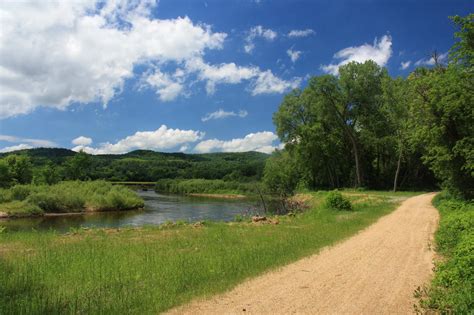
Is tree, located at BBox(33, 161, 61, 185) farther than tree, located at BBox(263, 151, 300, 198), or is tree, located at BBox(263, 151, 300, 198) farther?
tree, located at BBox(33, 161, 61, 185)

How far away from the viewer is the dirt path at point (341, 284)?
6523mm

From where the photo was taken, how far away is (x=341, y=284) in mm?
7926

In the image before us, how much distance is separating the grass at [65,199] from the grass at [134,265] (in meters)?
31.9

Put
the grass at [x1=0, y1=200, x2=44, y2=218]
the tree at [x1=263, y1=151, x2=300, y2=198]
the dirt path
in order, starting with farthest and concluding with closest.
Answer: the tree at [x1=263, y1=151, x2=300, y2=198] < the grass at [x1=0, y1=200, x2=44, y2=218] < the dirt path

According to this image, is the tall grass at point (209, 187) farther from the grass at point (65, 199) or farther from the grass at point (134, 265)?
the grass at point (134, 265)

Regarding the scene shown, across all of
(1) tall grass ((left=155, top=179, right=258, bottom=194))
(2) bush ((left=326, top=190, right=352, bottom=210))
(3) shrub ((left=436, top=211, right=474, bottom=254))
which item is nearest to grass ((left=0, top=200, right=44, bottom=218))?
(2) bush ((left=326, top=190, right=352, bottom=210))

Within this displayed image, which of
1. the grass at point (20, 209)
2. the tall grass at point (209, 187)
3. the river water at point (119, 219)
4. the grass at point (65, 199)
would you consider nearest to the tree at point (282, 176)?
the river water at point (119, 219)

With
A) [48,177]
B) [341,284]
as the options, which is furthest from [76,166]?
[341,284]

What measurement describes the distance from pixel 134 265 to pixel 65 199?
41.0 metres

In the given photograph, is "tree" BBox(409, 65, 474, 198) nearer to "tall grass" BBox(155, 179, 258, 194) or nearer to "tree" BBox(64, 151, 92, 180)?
"tall grass" BBox(155, 179, 258, 194)

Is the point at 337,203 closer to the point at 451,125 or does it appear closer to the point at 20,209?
the point at 451,125

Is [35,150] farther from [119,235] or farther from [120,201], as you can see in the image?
Answer: [119,235]

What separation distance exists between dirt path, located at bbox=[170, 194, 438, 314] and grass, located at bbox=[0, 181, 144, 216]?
41071 mm

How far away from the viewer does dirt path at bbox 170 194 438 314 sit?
6.52m
